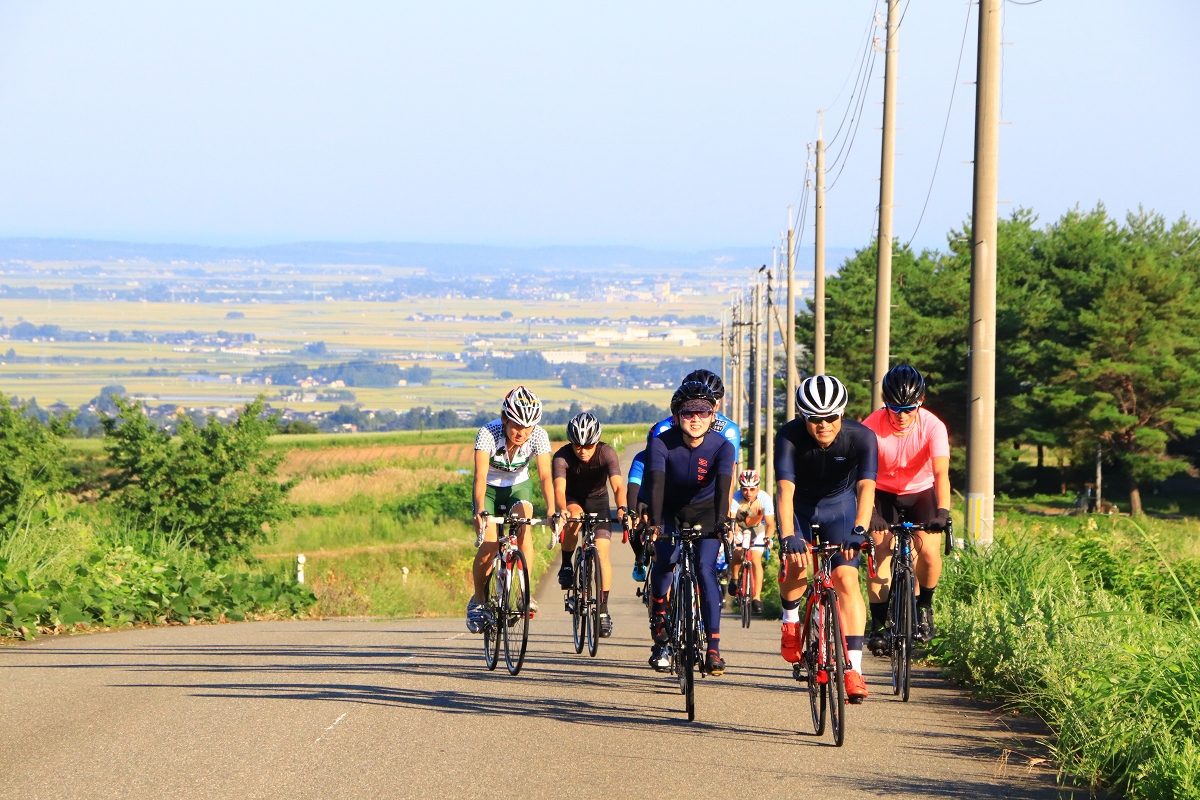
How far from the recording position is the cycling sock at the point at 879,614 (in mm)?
9878

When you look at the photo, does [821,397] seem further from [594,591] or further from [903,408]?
[594,591]

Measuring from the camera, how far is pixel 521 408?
10766 millimetres

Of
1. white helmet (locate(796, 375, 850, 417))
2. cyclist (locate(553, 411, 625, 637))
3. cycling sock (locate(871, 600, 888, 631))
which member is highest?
white helmet (locate(796, 375, 850, 417))

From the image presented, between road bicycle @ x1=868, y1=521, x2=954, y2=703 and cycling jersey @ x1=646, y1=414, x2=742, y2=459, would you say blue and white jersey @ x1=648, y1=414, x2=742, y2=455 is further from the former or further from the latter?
road bicycle @ x1=868, y1=521, x2=954, y2=703

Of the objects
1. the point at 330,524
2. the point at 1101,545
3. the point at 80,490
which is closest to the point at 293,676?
the point at 1101,545

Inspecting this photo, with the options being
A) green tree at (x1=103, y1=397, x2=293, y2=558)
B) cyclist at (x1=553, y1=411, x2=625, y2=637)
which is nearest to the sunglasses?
cyclist at (x1=553, y1=411, x2=625, y2=637)

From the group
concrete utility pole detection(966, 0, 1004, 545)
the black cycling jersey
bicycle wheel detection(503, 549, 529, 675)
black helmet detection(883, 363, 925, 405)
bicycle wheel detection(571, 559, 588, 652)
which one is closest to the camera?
the black cycling jersey

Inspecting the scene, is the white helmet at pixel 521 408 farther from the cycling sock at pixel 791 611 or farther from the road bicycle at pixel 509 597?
the cycling sock at pixel 791 611

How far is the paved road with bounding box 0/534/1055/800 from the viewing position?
7.14 meters

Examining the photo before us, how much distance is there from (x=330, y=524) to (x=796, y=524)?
169 ft

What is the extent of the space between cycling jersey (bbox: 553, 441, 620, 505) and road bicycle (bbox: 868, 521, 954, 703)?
9.36 ft

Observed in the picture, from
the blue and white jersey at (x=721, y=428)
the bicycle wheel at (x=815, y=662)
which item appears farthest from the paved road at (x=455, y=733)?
the blue and white jersey at (x=721, y=428)

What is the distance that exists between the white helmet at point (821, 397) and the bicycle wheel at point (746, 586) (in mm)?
7848

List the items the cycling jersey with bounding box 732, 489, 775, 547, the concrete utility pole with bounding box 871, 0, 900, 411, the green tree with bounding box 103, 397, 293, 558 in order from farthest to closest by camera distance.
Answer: the green tree with bounding box 103, 397, 293, 558 → the concrete utility pole with bounding box 871, 0, 900, 411 → the cycling jersey with bounding box 732, 489, 775, 547
